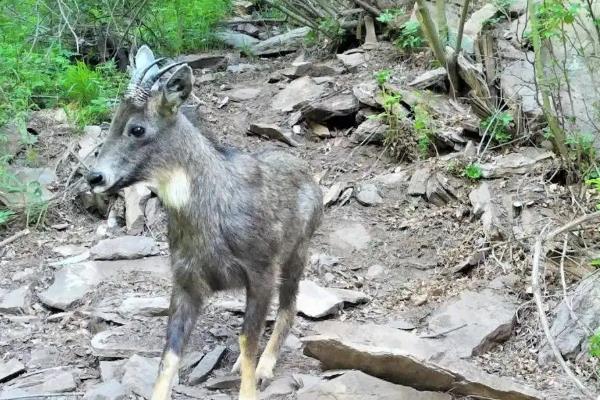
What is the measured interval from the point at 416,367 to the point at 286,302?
143 centimetres

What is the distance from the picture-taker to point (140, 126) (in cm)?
597

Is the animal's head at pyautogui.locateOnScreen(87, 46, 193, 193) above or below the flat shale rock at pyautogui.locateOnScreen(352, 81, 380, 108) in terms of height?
above

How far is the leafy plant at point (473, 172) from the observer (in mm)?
9516

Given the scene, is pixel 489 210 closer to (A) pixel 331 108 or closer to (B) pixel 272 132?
(A) pixel 331 108

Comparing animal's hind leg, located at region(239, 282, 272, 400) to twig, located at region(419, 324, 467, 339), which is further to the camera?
twig, located at region(419, 324, 467, 339)

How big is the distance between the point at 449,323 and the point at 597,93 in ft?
10.4

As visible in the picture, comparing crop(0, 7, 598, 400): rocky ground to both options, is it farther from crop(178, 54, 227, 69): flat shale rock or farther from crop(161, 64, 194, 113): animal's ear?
crop(178, 54, 227, 69): flat shale rock

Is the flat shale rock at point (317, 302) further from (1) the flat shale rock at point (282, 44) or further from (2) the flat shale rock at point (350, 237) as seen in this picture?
(1) the flat shale rock at point (282, 44)

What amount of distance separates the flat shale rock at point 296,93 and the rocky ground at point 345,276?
0.03 meters

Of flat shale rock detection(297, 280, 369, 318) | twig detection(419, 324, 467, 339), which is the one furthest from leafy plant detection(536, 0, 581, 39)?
flat shale rock detection(297, 280, 369, 318)

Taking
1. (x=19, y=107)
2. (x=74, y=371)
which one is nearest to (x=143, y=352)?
(x=74, y=371)

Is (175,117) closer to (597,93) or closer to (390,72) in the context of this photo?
(597,93)

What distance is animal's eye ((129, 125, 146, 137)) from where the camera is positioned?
596 cm

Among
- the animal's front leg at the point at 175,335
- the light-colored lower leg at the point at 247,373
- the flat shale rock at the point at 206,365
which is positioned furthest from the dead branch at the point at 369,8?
the light-colored lower leg at the point at 247,373
